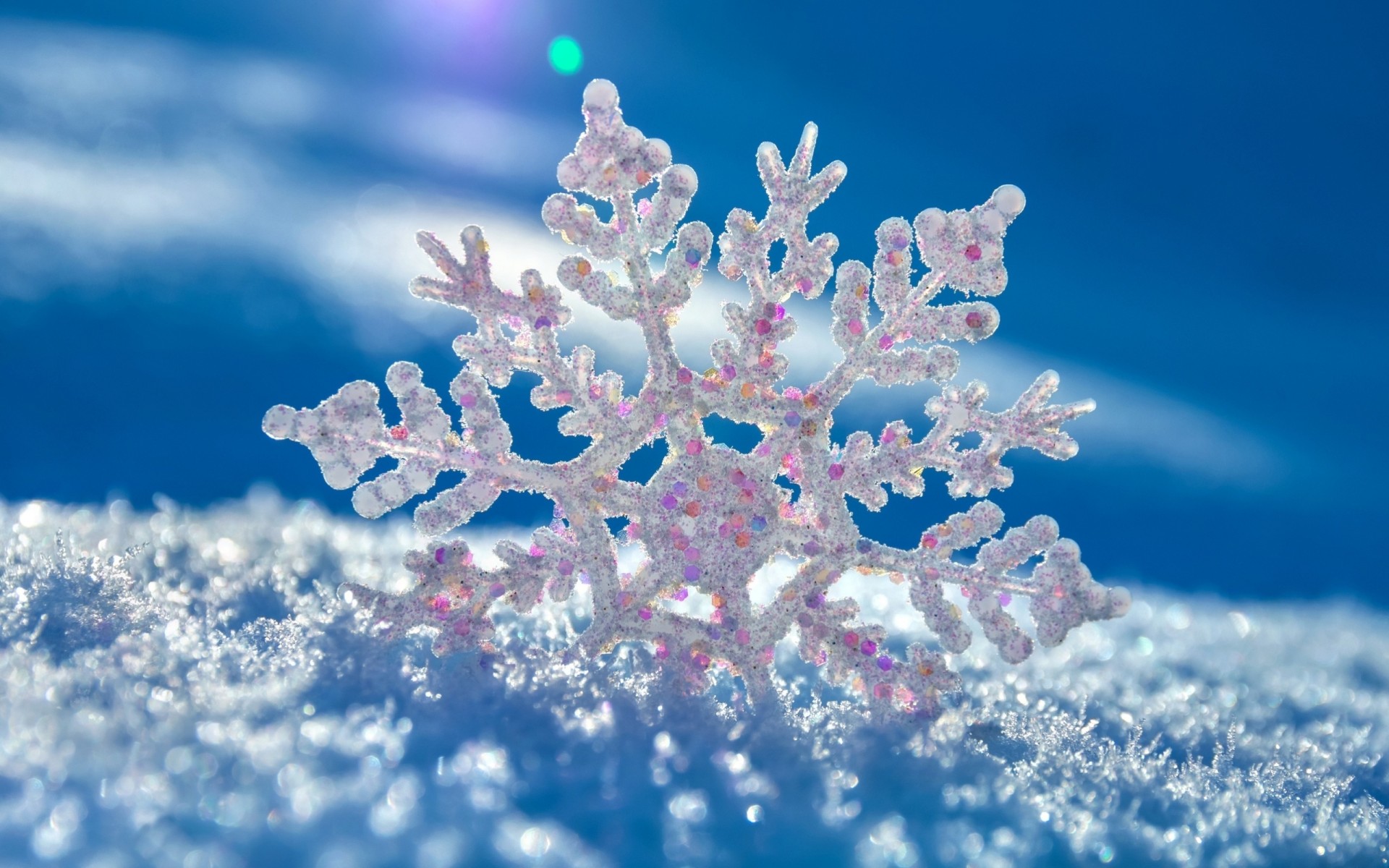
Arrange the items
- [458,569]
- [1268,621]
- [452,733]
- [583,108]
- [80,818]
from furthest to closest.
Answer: [1268,621]
[458,569]
[583,108]
[452,733]
[80,818]

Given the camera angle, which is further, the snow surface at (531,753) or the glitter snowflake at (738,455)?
the glitter snowflake at (738,455)

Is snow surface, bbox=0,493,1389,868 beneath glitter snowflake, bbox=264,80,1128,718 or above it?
beneath

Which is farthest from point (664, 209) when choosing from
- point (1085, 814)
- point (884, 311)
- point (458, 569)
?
point (1085, 814)

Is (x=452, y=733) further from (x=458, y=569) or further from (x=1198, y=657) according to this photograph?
(x=1198, y=657)

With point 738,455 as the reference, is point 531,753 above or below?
below

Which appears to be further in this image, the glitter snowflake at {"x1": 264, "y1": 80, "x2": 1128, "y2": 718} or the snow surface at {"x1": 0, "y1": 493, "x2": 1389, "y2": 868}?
the glitter snowflake at {"x1": 264, "y1": 80, "x2": 1128, "y2": 718}
